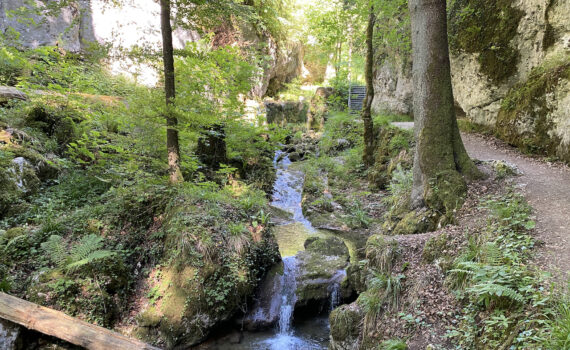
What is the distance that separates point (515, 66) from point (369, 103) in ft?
14.8

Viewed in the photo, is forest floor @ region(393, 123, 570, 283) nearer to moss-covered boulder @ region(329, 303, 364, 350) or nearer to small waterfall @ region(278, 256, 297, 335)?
moss-covered boulder @ region(329, 303, 364, 350)

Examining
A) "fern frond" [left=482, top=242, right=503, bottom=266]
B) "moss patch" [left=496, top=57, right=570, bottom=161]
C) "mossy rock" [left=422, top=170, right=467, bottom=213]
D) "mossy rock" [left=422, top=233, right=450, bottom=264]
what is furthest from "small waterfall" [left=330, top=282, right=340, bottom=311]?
"moss patch" [left=496, top=57, right=570, bottom=161]

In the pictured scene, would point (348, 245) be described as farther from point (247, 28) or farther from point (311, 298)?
point (247, 28)

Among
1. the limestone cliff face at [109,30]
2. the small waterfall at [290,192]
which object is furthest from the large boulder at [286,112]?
the small waterfall at [290,192]

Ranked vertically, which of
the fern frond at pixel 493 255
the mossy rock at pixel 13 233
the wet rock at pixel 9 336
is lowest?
the wet rock at pixel 9 336

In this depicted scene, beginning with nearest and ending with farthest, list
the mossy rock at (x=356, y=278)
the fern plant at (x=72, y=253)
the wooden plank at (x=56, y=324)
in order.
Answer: the wooden plank at (x=56, y=324) < the fern plant at (x=72, y=253) < the mossy rock at (x=356, y=278)

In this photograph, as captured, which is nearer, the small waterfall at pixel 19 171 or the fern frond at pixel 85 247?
the fern frond at pixel 85 247

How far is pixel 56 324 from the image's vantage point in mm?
3191

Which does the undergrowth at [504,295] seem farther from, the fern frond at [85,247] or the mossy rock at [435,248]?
the fern frond at [85,247]

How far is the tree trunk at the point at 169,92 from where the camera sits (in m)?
5.91

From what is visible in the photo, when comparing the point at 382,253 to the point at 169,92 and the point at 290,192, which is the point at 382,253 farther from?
the point at 290,192

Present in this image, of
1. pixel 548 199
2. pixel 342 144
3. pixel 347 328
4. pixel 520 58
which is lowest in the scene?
pixel 347 328

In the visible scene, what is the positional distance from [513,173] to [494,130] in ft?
13.1

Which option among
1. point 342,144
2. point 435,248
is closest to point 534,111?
point 435,248
